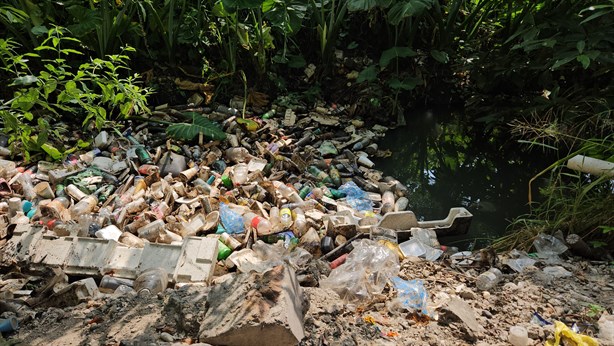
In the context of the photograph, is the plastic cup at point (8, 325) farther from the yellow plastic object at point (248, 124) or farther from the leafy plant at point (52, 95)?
the yellow plastic object at point (248, 124)

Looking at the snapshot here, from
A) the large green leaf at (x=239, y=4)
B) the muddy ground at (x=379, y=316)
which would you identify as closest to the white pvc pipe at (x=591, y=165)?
the muddy ground at (x=379, y=316)

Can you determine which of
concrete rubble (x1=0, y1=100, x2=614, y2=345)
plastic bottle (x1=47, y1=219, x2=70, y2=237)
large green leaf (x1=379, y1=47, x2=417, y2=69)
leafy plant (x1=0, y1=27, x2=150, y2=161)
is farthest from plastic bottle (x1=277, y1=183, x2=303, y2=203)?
large green leaf (x1=379, y1=47, x2=417, y2=69)

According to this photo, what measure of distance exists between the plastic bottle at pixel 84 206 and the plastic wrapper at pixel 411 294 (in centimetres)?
200

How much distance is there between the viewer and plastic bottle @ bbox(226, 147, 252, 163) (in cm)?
407

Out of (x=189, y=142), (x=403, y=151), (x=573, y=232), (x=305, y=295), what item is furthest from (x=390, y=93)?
(x=305, y=295)

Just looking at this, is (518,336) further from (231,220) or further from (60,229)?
(60,229)

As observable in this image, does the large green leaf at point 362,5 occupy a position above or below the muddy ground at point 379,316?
above

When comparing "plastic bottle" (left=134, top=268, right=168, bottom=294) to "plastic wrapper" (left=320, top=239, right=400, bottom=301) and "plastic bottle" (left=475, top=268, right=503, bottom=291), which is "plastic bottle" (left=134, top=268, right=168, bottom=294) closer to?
"plastic wrapper" (left=320, top=239, right=400, bottom=301)

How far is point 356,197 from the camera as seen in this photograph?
3844mm

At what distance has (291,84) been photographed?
17.5 ft

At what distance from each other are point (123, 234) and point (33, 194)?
84 cm

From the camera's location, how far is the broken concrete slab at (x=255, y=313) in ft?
5.41

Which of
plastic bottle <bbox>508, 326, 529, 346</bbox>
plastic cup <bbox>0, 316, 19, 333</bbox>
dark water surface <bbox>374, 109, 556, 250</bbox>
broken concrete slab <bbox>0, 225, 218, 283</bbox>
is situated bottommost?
dark water surface <bbox>374, 109, 556, 250</bbox>

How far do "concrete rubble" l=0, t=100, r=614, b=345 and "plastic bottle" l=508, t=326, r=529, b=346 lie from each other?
5 centimetres
